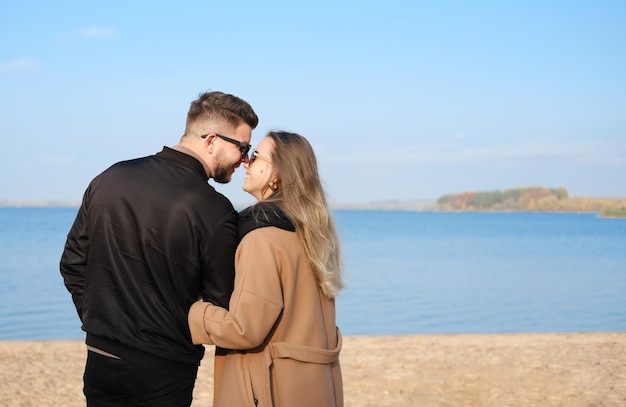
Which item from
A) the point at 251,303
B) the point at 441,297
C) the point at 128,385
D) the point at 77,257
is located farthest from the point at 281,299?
the point at 441,297

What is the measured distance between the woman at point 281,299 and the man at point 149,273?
8 cm

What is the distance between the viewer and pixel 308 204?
2707 millimetres

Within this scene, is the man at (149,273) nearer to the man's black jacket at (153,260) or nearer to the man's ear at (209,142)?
the man's black jacket at (153,260)

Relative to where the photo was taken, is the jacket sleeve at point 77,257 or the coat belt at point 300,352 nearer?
the coat belt at point 300,352

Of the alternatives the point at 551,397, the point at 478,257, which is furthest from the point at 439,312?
the point at 478,257

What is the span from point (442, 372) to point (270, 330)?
5086 millimetres

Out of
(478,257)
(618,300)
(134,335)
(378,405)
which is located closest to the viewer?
(134,335)

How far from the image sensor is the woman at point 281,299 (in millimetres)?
2559

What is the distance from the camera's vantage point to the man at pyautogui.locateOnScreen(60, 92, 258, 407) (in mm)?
2633

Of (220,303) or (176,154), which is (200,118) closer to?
(176,154)

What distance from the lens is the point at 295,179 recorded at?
107 inches

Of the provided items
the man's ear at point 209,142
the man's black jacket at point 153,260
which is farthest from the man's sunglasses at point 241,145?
the man's black jacket at point 153,260

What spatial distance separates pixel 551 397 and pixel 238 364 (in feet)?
14.7

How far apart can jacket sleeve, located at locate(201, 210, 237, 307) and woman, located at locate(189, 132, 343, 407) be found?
46 millimetres
